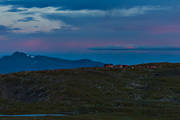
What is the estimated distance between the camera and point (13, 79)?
108 meters

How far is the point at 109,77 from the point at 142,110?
4853cm

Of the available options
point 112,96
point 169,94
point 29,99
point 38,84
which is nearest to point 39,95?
point 29,99

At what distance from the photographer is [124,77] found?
117 m

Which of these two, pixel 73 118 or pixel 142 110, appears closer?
pixel 73 118

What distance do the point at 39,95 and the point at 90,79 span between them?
24029 millimetres

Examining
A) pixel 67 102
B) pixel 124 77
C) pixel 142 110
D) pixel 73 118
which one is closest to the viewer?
pixel 73 118

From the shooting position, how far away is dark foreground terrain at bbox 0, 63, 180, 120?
63.2 meters

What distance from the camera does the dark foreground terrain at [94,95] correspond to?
6325 cm

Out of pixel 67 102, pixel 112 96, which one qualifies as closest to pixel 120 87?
pixel 112 96

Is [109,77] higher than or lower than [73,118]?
higher

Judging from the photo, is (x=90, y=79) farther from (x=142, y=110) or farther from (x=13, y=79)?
(x=142, y=110)

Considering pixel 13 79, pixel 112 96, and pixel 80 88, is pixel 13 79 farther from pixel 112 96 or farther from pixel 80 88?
pixel 112 96

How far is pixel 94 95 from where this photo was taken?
277ft

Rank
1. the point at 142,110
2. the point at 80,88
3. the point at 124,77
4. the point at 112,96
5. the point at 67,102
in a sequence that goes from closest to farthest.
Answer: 1. the point at 142,110
2. the point at 67,102
3. the point at 112,96
4. the point at 80,88
5. the point at 124,77
